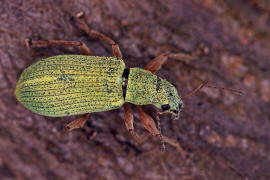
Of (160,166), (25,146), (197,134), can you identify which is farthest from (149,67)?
(25,146)

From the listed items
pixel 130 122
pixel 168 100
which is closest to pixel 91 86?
pixel 130 122

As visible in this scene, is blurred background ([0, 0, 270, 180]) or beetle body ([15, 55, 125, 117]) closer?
beetle body ([15, 55, 125, 117])

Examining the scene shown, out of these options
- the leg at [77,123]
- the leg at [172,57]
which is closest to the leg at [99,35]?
the leg at [172,57]

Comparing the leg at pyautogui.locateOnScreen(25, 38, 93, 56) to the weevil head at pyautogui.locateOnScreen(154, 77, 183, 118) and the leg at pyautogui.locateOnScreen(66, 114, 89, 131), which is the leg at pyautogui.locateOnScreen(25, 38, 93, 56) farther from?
the weevil head at pyautogui.locateOnScreen(154, 77, 183, 118)

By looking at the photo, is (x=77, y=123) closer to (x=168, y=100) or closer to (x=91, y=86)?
(x=91, y=86)

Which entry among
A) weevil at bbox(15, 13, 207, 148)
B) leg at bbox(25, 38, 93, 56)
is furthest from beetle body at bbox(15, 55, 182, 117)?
leg at bbox(25, 38, 93, 56)

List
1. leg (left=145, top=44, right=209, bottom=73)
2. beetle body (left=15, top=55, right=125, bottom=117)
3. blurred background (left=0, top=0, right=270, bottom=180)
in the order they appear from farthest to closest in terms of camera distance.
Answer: leg (left=145, top=44, right=209, bottom=73)
blurred background (left=0, top=0, right=270, bottom=180)
beetle body (left=15, top=55, right=125, bottom=117)

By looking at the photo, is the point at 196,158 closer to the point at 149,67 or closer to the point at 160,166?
the point at 160,166
